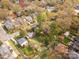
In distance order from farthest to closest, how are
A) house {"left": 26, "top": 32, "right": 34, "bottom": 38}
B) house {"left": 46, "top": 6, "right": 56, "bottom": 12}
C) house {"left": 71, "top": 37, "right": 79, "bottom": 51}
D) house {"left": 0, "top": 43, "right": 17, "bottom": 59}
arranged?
house {"left": 46, "top": 6, "right": 56, "bottom": 12} → house {"left": 26, "top": 32, "right": 34, "bottom": 38} → house {"left": 71, "top": 37, "right": 79, "bottom": 51} → house {"left": 0, "top": 43, "right": 17, "bottom": 59}

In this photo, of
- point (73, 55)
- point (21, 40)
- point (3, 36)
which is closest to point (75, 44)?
point (73, 55)

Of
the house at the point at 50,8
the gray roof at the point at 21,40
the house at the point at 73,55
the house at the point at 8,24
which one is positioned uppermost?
the house at the point at 8,24

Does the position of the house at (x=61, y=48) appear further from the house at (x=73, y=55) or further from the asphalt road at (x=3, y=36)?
the asphalt road at (x=3, y=36)

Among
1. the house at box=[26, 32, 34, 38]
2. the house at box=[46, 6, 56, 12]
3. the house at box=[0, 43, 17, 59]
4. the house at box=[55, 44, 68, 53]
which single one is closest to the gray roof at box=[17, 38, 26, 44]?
the house at box=[26, 32, 34, 38]

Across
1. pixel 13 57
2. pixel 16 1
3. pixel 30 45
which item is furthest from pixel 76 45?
pixel 16 1

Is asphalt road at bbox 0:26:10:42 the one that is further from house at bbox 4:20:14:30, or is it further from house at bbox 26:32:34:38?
house at bbox 26:32:34:38

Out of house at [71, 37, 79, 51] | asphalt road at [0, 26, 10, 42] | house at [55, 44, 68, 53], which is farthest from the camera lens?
asphalt road at [0, 26, 10, 42]

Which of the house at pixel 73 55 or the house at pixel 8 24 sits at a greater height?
the house at pixel 8 24

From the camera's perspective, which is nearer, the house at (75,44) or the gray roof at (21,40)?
the house at (75,44)

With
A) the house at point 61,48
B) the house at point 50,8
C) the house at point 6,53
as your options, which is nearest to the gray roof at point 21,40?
the house at point 6,53

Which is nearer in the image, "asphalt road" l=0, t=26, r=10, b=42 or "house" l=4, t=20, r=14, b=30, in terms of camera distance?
"asphalt road" l=0, t=26, r=10, b=42

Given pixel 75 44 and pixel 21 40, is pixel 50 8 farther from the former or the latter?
pixel 75 44
